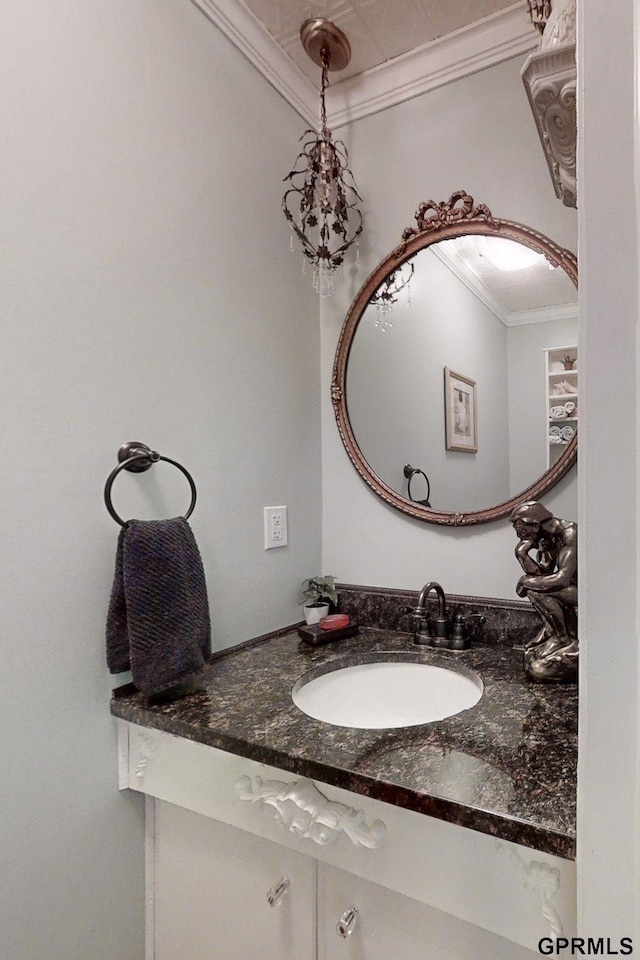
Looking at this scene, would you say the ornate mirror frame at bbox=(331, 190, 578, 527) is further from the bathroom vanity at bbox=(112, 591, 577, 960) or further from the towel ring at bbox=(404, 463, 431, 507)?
the bathroom vanity at bbox=(112, 591, 577, 960)

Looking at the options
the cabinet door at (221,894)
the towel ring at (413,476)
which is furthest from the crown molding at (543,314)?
the cabinet door at (221,894)

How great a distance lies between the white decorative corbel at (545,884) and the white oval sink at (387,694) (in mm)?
476

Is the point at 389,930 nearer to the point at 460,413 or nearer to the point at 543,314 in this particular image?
the point at 460,413

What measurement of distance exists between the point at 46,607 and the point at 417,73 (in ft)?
5.29

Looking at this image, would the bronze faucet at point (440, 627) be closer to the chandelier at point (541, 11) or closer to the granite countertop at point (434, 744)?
the granite countertop at point (434, 744)

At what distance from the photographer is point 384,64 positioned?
58.5 inches

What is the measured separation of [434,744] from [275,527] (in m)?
0.73

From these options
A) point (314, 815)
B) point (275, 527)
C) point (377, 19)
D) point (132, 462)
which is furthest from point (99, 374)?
point (377, 19)

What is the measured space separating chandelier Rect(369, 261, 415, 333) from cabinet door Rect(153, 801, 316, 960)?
4.10 feet

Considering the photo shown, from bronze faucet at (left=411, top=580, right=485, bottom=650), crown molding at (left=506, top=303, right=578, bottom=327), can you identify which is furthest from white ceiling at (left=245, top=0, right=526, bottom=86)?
bronze faucet at (left=411, top=580, right=485, bottom=650)

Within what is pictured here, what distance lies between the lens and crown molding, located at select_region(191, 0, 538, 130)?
130 cm

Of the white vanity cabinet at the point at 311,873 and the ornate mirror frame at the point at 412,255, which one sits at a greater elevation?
the ornate mirror frame at the point at 412,255

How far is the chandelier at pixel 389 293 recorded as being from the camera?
1471mm

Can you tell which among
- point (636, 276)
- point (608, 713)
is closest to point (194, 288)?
point (636, 276)
